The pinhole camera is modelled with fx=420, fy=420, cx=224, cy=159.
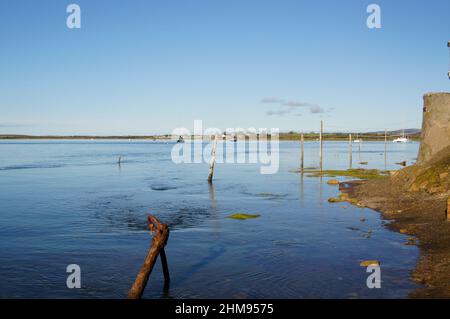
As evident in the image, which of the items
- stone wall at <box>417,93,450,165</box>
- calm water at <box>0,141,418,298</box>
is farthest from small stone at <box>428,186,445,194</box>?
stone wall at <box>417,93,450,165</box>

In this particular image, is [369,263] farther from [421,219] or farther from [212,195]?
[212,195]

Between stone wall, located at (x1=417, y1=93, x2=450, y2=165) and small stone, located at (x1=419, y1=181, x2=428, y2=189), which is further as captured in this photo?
stone wall, located at (x1=417, y1=93, x2=450, y2=165)

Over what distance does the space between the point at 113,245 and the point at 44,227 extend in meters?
6.39

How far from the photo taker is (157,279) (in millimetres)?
13695

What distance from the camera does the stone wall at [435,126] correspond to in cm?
2675

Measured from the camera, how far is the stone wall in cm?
2675

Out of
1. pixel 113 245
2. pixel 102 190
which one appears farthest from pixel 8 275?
pixel 102 190

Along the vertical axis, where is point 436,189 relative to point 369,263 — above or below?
above

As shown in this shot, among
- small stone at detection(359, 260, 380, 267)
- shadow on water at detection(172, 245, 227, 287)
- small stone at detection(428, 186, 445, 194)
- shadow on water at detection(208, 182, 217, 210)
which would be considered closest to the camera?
shadow on water at detection(172, 245, 227, 287)

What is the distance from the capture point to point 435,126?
27.1 m
